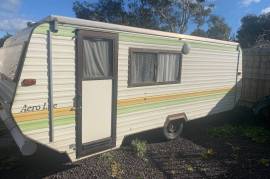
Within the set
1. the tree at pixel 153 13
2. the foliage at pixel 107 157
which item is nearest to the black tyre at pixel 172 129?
the foliage at pixel 107 157

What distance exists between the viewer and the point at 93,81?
15.4ft

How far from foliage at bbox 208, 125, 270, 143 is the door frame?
3.49 metres

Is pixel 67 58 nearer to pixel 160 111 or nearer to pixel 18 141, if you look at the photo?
pixel 18 141

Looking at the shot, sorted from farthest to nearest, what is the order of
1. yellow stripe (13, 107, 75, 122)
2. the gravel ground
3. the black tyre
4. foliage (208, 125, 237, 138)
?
1. foliage (208, 125, 237, 138)
2. the black tyre
3. the gravel ground
4. yellow stripe (13, 107, 75, 122)

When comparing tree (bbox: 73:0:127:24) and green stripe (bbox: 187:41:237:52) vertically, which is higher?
tree (bbox: 73:0:127:24)

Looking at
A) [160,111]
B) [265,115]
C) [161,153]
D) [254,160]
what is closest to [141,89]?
[160,111]

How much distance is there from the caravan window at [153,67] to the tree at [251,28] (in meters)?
22.7

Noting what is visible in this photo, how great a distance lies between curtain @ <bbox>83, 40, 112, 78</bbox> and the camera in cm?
457

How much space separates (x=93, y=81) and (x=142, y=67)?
53.7 inches

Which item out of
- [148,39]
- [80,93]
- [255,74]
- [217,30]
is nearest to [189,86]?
[148,39]

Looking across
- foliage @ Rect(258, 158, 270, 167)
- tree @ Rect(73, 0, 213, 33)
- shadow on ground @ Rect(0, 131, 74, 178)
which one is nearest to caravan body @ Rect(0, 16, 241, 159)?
shadow on ground @ Rect(0, 131, 74, 178)

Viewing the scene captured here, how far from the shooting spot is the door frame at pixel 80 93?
4.42 meters

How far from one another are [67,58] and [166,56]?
8.62 feet

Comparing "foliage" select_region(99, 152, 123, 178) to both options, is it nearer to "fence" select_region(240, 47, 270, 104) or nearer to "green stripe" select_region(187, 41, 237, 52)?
"green stripe" select_region(187, 41, 237, 52)
